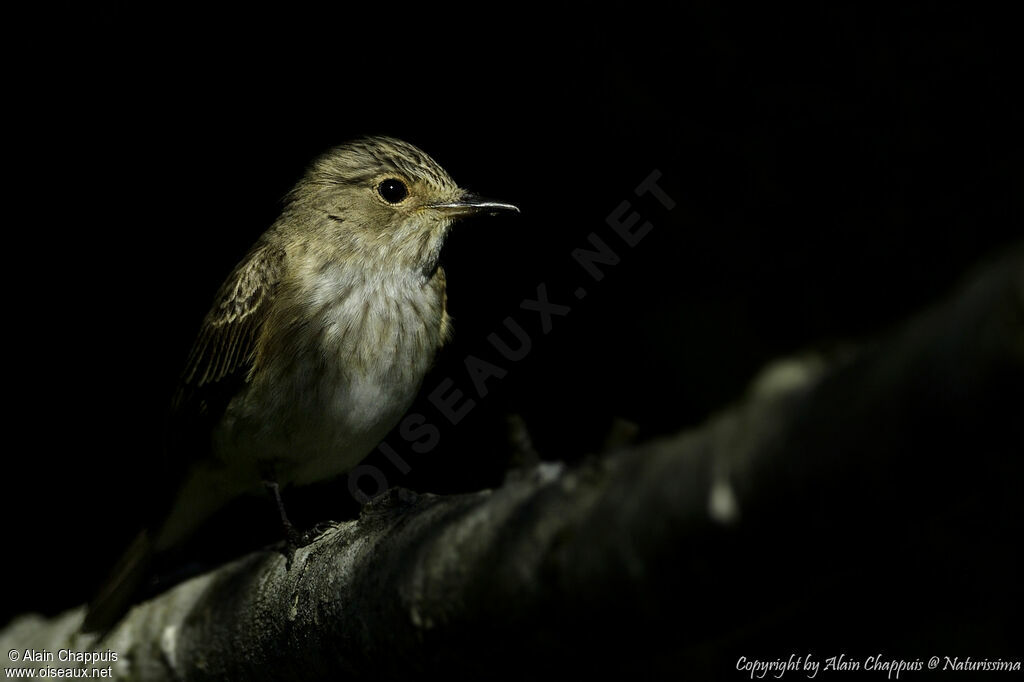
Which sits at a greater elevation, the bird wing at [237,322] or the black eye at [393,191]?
the bird wing at [237,322]

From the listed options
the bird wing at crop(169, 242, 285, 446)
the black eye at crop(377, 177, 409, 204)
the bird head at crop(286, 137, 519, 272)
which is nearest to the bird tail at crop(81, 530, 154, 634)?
the bird wing at crop(169, 242, 285, 446)

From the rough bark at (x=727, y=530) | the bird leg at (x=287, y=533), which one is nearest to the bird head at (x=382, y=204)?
the bird leg at (x=287, y=533)

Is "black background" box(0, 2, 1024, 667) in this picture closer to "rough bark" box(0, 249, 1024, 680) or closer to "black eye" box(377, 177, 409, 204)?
"black eye" box(377, 177, 409, 204)

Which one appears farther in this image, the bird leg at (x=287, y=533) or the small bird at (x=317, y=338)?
the small bird at (x=317, y=338)

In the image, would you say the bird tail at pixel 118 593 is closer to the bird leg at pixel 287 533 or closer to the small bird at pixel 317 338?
the small bird at pixel 317 338

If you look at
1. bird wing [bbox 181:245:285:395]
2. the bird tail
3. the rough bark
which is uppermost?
bird wing [bbox 181:245:285:395]

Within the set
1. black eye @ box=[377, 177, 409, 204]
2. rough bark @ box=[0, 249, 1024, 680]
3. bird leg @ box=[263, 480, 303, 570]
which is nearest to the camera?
rough bark @ box=[0, 249, 1024, 680]
